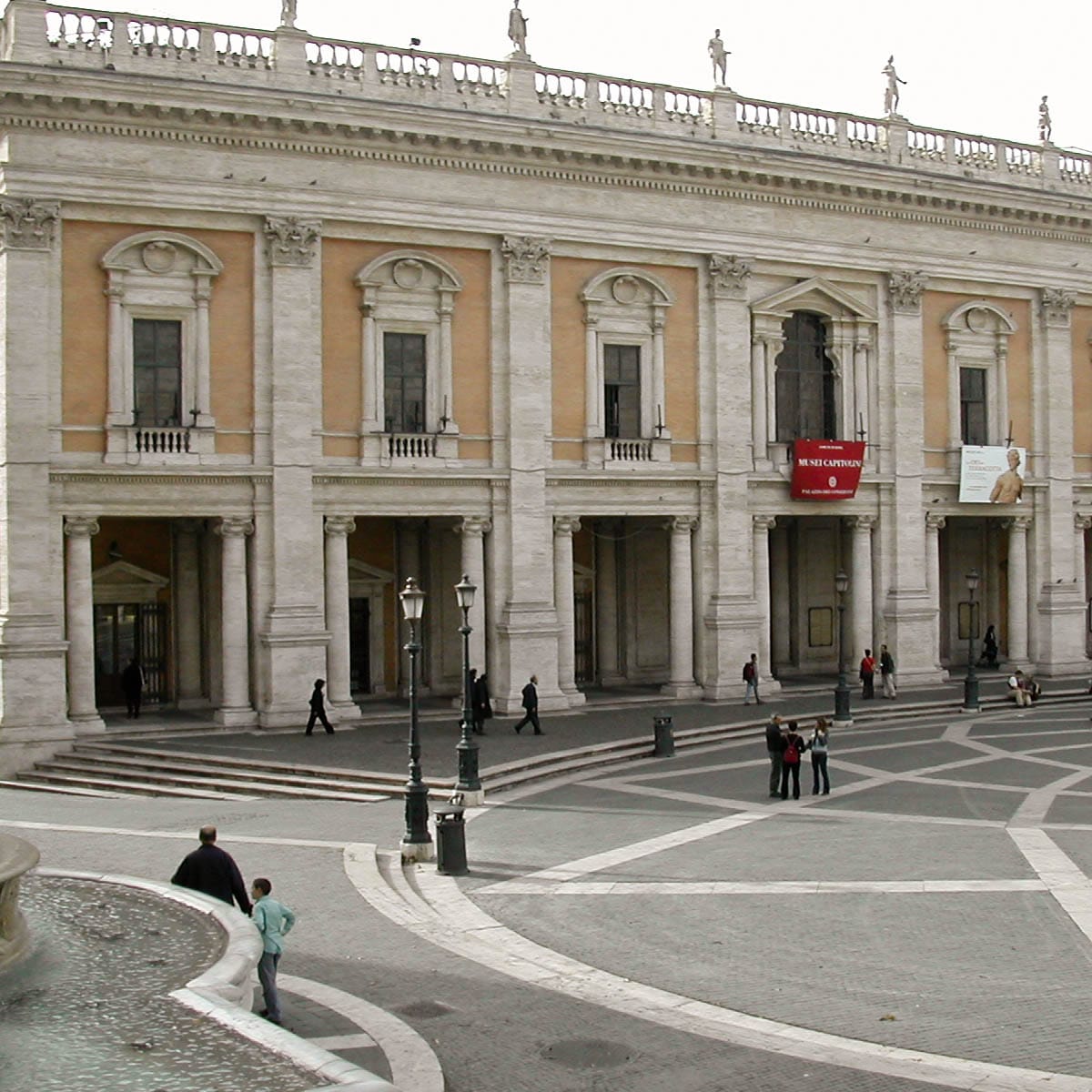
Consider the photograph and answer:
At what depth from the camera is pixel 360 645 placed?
111 feet

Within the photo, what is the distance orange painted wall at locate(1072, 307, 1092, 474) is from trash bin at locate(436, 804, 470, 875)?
27.2 m

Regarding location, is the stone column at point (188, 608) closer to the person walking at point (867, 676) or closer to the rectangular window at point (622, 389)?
the rectangular window at point (622, 389)

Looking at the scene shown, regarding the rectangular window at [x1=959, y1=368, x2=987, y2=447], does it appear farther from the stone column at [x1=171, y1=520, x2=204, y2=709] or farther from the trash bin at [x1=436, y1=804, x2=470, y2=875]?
the trash bin at [x1=436, y1=804, x2=470, y2=875]

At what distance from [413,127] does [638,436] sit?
28.2ft

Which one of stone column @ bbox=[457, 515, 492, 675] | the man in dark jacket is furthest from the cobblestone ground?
stone column @ bbox=[457, 515, 492, 675]

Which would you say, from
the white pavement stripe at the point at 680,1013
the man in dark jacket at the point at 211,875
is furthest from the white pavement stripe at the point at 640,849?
the man in dark jacket at the point at 211,875

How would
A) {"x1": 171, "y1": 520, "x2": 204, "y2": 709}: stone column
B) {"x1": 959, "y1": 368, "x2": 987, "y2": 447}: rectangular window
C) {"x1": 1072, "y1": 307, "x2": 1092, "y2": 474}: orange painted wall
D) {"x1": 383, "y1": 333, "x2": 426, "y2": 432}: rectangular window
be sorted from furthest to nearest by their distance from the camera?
{"x1": 1072, "y1": 307, "x2": 1092, "y2": 474}: orange painted wall, {"x1": 959, "y1": 368, "x2": 987, "y2": 447}: rectangular window, {"x1": 171, "y1": 520, "x2": 204, "y2": 709}: stone column, {"x1": 383, "y1": 333, "x2": 426, "y2": 432}: rectangular window

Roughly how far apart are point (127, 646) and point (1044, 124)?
27.8 metres

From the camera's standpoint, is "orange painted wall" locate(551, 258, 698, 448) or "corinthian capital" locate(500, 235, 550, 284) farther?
"orange painted wall" locate(551, 258, 698, 448)

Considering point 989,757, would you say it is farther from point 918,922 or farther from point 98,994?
point 98,994

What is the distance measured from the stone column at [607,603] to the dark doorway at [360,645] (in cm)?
602

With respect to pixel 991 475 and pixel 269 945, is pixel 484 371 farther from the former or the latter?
pixel 269 945

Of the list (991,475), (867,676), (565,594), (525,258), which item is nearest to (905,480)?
(991,475)

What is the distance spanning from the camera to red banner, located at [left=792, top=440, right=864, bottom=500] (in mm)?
34625
